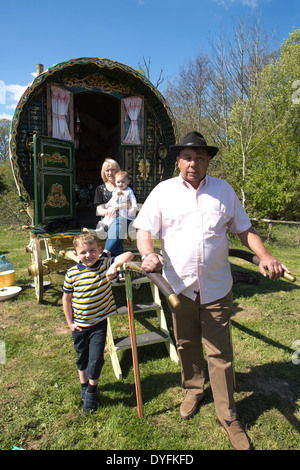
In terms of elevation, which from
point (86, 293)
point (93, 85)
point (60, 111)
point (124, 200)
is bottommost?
point (86, 293)

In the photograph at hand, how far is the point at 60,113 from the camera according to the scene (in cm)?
573

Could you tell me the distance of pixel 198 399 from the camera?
2.54 meters

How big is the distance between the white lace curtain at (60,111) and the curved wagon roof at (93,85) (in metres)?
0.16

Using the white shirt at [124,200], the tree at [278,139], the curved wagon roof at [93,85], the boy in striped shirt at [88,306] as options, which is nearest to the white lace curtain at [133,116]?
the curved wagon roof at [93,85]

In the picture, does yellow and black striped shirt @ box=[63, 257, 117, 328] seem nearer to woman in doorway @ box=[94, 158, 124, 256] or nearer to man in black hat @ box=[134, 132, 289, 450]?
man in black hat @ box=[134, 132, 289, 450]

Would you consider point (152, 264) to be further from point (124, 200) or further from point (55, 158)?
point (55, 158)

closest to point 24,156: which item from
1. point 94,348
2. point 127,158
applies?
point 127,158

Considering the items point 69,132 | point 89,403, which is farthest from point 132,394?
point 69,132

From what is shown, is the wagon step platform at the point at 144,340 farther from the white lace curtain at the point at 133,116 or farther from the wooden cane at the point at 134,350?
the white lace curtain at the point at 133,116

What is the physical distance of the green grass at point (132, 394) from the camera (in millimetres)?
2230

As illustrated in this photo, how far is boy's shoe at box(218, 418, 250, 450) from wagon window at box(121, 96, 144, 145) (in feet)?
18.1

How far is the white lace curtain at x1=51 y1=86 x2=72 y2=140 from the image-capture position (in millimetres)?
5590

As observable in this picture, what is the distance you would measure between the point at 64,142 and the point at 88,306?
413 cm
